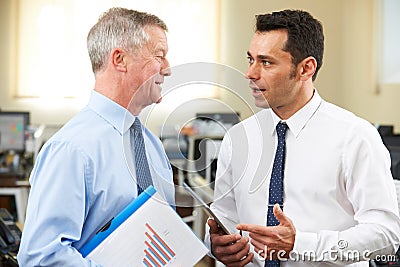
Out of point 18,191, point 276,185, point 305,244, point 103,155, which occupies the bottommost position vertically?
point 18,191

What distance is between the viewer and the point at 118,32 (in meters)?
1.57

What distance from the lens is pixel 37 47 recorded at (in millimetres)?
8500

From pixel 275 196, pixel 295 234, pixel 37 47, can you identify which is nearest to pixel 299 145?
pixel 275 196

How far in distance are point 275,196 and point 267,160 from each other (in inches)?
7.4

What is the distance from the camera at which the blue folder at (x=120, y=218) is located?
1.47m

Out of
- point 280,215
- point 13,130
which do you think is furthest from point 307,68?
point 13,130

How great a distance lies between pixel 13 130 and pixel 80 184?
16.4ft

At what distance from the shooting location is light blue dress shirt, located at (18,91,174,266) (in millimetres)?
1446

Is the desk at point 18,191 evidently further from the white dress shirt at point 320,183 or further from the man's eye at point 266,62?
the man's eye at point 266,62

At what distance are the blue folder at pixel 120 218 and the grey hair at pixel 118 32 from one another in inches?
12.9

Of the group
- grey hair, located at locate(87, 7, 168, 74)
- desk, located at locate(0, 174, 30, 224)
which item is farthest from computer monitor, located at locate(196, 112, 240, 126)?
desk, located at locate(0, 174, 30, 224)

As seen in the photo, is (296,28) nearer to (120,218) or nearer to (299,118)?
(299,118)

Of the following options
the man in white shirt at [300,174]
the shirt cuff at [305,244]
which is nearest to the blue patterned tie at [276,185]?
the man in white shirt at [300,174]

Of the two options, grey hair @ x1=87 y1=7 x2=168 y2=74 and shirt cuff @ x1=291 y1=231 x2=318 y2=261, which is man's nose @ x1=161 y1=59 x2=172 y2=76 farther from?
shirt cuff @ x1=291 y1=231 x2=318 y2=261
